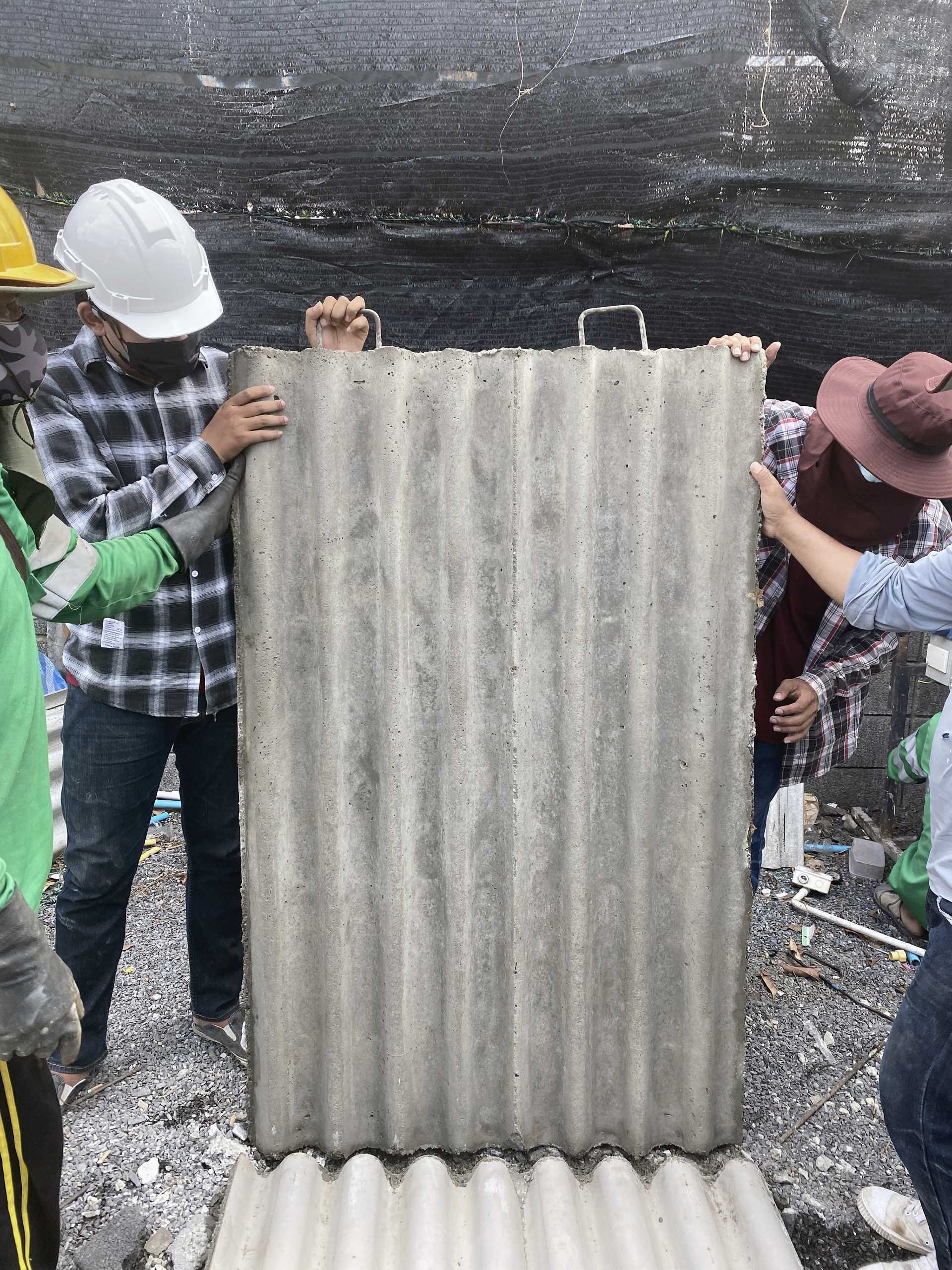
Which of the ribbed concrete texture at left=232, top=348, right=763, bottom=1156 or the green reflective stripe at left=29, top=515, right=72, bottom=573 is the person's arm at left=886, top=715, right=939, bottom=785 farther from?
the green reflective stripe at left=29, top=515, right=72, bottom=573

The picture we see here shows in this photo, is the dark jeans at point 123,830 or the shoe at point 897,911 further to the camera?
the shoe at point 897,911

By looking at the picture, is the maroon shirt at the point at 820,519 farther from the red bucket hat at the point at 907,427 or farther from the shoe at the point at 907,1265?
the shoe at the point at 907,1265

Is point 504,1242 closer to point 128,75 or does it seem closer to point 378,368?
point 378,368

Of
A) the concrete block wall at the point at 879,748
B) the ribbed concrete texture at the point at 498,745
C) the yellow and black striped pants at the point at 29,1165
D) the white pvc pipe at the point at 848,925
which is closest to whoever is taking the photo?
the yellow and black striped pants at the point at 29,1165

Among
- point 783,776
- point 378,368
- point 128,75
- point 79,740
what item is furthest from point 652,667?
point 128,75

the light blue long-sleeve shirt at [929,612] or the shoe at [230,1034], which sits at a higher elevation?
the light blue long-sleeve shirt at [929,612]

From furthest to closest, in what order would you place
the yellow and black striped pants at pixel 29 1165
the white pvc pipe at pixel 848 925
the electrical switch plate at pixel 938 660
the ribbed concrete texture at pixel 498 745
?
the white pvc pipe at pixel 848 925, the electrical switch plate at pixel 938 660, the ribbed concrete texture at pixel 498 745, the yellow and black striped pants at pixel 29 1165

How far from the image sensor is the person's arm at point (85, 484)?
6.37 ft

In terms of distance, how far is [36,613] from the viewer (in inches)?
67.7

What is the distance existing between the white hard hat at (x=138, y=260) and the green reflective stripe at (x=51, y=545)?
1.90ft

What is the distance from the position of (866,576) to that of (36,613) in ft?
5.67

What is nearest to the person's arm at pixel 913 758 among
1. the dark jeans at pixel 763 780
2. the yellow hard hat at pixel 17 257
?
the dark jeans at pixel 763 780

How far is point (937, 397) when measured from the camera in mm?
1858

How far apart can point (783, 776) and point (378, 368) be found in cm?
179
